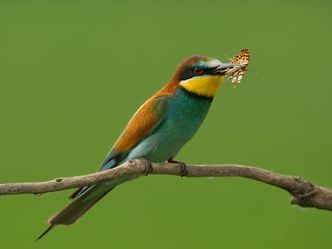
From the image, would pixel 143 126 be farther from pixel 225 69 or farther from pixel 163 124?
pixel 225 69

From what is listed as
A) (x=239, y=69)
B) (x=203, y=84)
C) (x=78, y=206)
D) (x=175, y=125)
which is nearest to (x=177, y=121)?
(x=175, y=125)

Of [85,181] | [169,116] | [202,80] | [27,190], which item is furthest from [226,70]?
[27,190]

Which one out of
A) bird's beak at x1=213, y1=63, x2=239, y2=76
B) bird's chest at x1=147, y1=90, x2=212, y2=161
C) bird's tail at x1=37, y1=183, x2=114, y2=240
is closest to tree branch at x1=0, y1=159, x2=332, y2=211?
bird's chest at x1=147, y1=90, x2=212, y2=161

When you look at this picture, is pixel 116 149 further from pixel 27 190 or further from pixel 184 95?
pixel 27 190

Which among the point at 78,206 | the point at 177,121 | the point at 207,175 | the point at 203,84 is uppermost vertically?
the point at 203,84

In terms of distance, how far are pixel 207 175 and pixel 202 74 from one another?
35 cm

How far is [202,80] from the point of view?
7.25ft

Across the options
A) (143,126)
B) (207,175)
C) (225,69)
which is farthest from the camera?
(143,126)

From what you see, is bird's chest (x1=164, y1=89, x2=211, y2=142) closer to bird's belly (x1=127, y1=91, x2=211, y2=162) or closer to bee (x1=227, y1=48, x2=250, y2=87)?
bird's belly (x1=127, y1=91, x2=211, y2=162)

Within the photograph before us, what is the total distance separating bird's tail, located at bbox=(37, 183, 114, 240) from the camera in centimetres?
221

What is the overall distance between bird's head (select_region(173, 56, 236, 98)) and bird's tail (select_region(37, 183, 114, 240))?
16.6 inches

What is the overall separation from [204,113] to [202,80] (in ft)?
0.47

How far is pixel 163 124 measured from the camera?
2.29 meters

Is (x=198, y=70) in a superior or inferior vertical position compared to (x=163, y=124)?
superior
